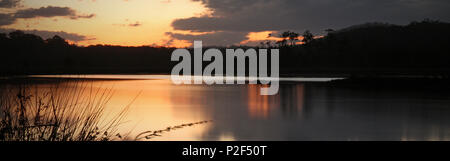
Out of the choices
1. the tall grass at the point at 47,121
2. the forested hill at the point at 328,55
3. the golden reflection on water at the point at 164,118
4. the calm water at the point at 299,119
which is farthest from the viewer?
the forested hill at the point at 328,55

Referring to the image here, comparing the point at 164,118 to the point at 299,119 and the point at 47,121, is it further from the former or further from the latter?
the point at 47,121

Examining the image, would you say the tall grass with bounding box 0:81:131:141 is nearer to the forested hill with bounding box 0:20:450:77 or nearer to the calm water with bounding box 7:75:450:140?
the calm water with bounding box 7:75:450:140

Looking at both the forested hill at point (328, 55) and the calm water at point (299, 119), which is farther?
the forested hill at point (328, 55)

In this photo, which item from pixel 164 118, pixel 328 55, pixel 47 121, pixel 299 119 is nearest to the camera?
pixel 47 121

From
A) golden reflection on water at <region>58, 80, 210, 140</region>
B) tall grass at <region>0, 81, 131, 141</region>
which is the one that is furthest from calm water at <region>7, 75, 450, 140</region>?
tall grass at <region>0, 81, 131, 141</region>

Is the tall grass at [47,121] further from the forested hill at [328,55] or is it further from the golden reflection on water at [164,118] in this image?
the forested hill at [328,55]

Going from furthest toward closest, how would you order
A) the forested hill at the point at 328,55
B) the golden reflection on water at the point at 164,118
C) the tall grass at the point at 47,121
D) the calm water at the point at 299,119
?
the forested hill at the point at 328,55
the calm water at the point at 299,119
the golden reflection on water at the point at 164,118
the tall grass at the point at 47,121

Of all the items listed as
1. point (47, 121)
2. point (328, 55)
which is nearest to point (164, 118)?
point (47, 121)

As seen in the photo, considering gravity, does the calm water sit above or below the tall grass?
below

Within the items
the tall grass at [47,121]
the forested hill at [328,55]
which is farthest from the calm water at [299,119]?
the forested hill at [328,55]

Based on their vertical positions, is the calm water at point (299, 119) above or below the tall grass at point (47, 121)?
below
